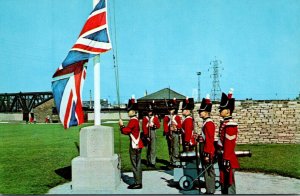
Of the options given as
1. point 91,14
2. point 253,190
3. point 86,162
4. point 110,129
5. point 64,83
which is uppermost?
point 91,14

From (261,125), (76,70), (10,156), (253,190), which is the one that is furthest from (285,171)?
(10,156)

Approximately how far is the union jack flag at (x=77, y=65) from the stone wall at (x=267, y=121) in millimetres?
9479

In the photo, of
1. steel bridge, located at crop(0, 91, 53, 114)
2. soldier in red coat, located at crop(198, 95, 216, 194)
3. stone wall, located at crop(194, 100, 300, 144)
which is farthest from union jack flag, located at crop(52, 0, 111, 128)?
steel bridge, located at crop(0, 91, 53, 114)

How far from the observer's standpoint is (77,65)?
827 cm

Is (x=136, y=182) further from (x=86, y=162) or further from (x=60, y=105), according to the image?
(x=60, y=105)

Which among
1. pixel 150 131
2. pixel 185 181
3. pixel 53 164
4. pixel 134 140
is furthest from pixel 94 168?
pixel 150 131

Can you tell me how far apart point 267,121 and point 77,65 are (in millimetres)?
10523

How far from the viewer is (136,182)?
8453 mm

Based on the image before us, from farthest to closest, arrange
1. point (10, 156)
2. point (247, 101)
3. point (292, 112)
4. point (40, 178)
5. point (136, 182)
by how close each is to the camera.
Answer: point (247, 101) < point (292, 112) < point (10, 156) < point (40, 178) < point (136, 182)

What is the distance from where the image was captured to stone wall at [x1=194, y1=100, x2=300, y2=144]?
53.1ft

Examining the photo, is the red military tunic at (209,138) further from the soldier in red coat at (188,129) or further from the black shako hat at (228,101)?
the soldier in red coat at (188,129)

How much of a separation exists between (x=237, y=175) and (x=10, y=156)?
309 inches

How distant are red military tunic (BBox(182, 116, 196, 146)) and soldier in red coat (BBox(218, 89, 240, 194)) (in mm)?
3288

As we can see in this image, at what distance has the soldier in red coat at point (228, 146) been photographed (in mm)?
6617
